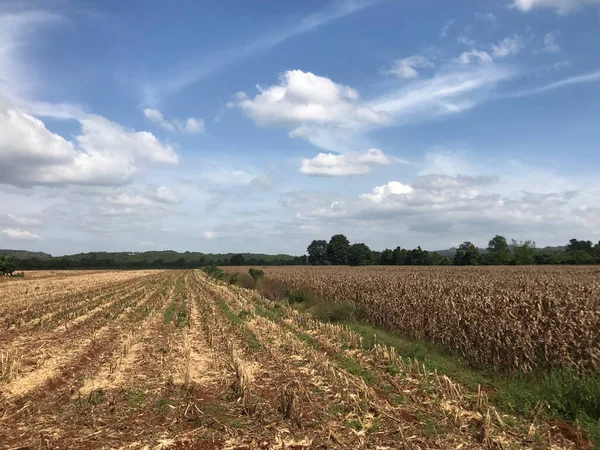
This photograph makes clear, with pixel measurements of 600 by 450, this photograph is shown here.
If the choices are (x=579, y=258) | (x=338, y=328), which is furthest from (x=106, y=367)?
(x=579, y=258)

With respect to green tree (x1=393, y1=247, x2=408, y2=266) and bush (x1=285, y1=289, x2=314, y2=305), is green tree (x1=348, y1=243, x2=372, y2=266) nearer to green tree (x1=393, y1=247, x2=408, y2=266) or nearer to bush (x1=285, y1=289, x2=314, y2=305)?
green tree (x1=393, y1=247, x2=408, y2=266)

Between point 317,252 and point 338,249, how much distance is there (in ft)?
→ 43.6

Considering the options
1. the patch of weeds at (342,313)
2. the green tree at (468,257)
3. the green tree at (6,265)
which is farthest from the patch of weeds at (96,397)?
the green tree at (468,257)

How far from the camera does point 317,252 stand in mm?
154625

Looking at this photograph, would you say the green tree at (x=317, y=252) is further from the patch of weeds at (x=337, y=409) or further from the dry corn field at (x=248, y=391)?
the patch of weeds at (x=337, y=409)

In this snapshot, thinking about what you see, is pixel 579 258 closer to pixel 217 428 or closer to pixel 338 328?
pixel 338 328

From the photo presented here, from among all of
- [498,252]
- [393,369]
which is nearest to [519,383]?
[393,369]

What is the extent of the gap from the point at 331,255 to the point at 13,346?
440ft

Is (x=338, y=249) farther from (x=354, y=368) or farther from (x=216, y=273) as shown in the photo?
(x=354, y=368)

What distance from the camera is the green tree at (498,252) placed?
98.5 m

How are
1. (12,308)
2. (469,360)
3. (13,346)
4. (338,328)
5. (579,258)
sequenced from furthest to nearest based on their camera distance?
(579,258), (12,308), (338,328), (13,346), (469,360)

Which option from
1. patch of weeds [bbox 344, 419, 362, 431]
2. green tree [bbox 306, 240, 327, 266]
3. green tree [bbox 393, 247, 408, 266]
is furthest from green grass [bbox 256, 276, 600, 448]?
green tree [bbox 306, 240, 327, 266]

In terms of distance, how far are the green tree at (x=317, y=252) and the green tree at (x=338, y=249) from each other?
3866 mm

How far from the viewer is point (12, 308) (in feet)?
73.3
